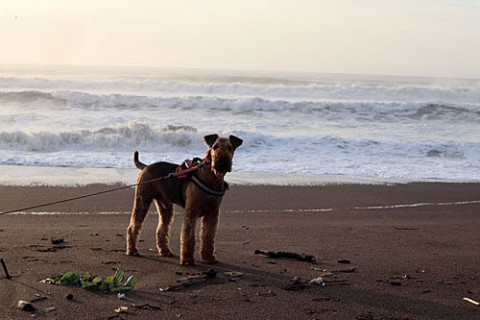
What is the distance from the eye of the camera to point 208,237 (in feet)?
22.6

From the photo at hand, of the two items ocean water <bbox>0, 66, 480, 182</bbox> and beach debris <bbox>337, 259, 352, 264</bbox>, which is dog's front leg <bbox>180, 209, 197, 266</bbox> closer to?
beach debris <bbox>337, 259, 352, 264</bbox>

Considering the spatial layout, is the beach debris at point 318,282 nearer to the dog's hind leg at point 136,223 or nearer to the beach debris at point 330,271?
the beach debris at point 330,271

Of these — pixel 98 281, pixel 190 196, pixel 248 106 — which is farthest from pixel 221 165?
pixel 248 106

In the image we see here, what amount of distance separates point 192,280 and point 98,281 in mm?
831

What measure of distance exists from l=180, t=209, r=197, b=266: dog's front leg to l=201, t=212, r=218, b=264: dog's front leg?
14 cm

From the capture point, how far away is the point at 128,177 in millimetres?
13375

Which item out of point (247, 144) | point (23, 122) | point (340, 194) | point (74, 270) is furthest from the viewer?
point (23, 122)

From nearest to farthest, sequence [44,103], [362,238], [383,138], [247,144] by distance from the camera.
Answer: [362,238] < [247,144] < [383,138] < [44,103]

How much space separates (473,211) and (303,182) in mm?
3363

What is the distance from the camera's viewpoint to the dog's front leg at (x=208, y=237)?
6.90 meters

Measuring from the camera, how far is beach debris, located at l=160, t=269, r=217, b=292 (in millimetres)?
5824

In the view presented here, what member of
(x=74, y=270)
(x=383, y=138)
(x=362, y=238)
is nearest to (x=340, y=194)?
(x=362, y=238)

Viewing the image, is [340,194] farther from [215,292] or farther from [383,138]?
[383,138]

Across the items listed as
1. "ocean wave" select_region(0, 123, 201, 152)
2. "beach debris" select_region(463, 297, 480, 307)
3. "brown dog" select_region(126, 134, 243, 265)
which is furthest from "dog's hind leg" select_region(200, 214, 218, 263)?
"ocean wave" select_region(0, 123, 201, 152)
